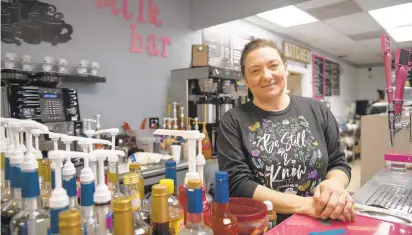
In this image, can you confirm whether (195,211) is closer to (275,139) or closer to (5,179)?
(5,179)

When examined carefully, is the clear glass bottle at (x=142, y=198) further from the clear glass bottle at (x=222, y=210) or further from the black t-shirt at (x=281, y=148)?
the black t-shirt at (x=281, y=148)

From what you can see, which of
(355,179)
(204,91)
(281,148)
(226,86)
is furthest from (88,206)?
(355,179)

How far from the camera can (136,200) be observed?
618 mm

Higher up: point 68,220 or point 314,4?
point 314,4

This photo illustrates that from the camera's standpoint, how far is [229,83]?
3.39 metres

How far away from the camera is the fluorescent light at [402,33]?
5008 millimetres

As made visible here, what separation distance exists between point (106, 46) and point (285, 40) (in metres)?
3.59

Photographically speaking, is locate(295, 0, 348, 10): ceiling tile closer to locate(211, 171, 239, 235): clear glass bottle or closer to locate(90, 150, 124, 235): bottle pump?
locate(211, 171, 239, 235): clear glass bottle

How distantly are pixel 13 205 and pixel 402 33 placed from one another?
6.40m

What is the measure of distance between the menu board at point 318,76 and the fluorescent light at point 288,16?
6.53 ft

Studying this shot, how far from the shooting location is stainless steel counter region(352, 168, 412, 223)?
1021mm

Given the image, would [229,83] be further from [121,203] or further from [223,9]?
[121,203]

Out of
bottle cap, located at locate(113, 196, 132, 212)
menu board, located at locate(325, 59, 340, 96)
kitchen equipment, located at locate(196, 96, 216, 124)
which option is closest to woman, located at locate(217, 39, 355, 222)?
bottle cap, located at locate(113, 196, 132, 212)

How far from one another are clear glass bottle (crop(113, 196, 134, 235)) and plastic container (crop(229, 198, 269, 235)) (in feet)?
0.90
